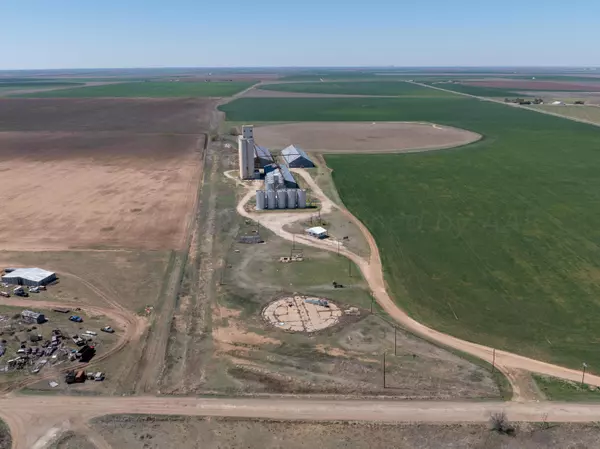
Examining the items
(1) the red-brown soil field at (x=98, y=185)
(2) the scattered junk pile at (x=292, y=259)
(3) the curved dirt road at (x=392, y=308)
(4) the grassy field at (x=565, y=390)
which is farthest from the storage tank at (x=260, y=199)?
(4) the grassy field at (x=565, y=390)

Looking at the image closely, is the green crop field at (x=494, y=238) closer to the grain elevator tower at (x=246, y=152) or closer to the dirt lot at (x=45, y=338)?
the grain elevator tower at (x=246, y=152)

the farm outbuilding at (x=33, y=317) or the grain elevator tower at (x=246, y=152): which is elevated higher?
the grain elevator tower at (x=246, y=152)

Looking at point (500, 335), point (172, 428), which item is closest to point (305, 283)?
point (500, 335)

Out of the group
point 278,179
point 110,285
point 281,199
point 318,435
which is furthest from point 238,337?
point 278,179

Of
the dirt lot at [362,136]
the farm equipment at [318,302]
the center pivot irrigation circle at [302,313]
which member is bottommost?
the center pivot irrigation circle at [302,313]

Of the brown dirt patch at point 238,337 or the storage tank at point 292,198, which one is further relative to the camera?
the storage tank at point 292,198

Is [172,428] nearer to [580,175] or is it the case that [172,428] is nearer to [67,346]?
[67,346]

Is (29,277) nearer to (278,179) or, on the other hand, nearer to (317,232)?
(317,232)
